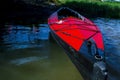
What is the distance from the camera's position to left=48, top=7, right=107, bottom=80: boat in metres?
7.28

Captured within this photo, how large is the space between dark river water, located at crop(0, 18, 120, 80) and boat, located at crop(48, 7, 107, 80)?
83 centimetres

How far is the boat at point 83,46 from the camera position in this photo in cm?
728

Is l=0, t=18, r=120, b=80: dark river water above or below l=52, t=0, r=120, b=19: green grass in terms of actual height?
below

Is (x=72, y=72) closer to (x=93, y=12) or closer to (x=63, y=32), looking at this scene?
(x=63, y=32)

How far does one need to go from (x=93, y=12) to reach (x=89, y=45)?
973 inches

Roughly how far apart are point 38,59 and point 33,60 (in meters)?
0.28

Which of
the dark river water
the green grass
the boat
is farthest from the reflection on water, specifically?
the green grass

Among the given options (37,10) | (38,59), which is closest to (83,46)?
(38,59)

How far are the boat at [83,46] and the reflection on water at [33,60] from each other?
80 centimetres

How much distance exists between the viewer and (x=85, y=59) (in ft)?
28.3

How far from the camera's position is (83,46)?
9695 millimetres

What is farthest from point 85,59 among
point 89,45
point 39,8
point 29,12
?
point 39,8

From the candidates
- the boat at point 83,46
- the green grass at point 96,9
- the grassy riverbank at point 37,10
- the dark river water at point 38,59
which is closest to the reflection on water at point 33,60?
the dark river water at point 38,59

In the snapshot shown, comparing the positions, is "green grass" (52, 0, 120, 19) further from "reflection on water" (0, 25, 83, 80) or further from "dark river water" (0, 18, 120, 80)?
"reflection on water" (0, 25, 83, 80)
